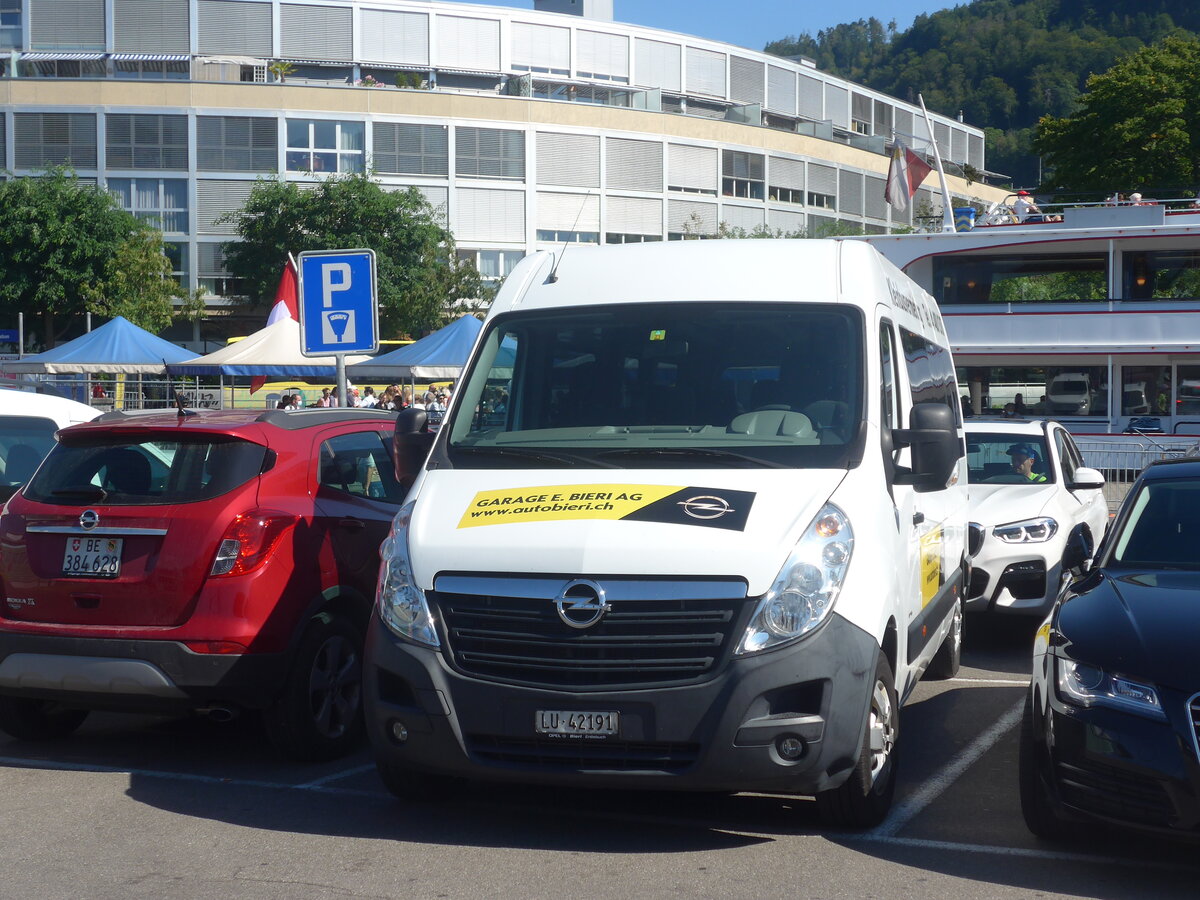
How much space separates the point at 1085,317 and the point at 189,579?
2151 centimetres

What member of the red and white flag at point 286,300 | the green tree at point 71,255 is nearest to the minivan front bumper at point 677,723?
the red and white flag at point 286,300

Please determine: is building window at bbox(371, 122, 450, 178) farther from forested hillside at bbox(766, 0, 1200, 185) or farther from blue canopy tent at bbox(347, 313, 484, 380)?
forested hillside at bbox(766, 0, 1200, 185)

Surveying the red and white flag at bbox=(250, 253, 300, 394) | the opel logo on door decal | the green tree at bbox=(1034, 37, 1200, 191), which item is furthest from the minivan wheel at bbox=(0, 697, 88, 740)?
the green tree at bbox=(1034, 37, 1200, 191)

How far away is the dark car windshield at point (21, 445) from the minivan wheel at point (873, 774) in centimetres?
559

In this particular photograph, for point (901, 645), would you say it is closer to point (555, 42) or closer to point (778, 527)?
point (778, 527)

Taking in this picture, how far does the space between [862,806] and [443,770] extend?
5.31ft

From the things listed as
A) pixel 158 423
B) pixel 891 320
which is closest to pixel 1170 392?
pixel 891 320

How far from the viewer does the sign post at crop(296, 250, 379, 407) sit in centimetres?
1108

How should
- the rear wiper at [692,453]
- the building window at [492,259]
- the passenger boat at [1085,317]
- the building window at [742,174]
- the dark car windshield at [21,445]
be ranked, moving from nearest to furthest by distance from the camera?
1. the rear wiper at [692,453]
2. the dark car windshield at [21,445]
3. the passenger boat at [1085,317]
4. the building window at [492,259]
5. the building window at [742,174]

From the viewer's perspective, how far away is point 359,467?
757 cm

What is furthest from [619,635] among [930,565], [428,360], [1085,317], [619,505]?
[1085,317]

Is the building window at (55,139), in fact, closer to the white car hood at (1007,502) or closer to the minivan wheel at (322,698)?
the white car hood at (1007,502)

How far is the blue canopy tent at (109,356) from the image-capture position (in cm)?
2658

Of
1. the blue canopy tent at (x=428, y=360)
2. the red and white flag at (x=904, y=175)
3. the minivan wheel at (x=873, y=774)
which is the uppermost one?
the red and white flag at (x=904, y=175)
